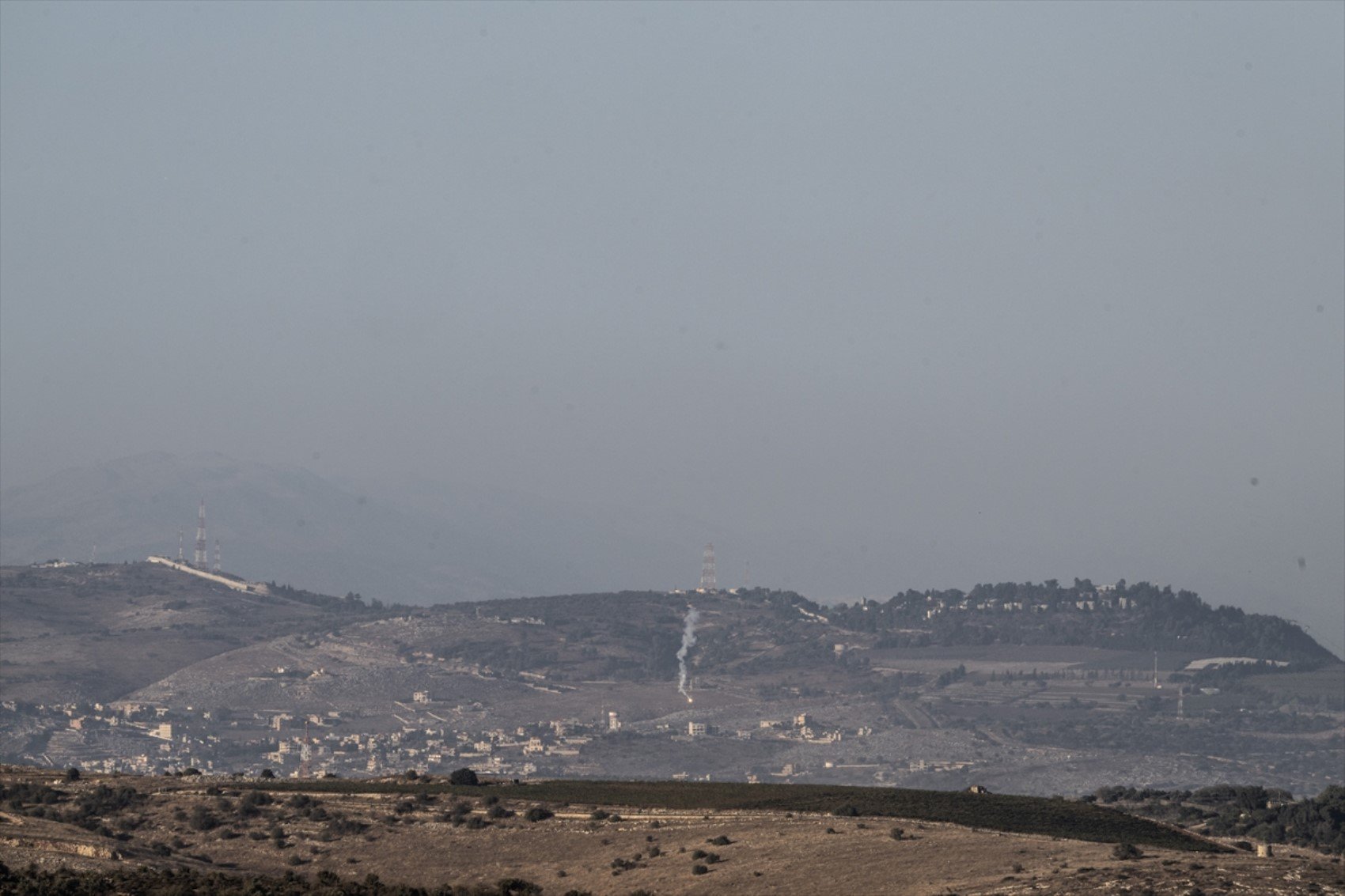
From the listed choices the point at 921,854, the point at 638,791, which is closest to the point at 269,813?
the point at 638,791

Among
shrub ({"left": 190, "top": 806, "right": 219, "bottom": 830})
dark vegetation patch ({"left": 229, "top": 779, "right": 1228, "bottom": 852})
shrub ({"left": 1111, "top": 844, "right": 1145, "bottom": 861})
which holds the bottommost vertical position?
shrub ({"left": 190, "top": 806, "right": 219, "bottom": 830})

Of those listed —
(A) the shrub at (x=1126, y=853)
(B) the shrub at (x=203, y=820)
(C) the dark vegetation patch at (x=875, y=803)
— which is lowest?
A: (B) the shrub at (x=203, y=820)

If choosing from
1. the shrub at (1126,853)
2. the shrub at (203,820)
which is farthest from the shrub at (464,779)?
the shrub at (1126,853)

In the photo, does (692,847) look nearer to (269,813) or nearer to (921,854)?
(921,854)

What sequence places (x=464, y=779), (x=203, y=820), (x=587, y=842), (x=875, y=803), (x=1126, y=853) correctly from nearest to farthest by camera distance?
(x=1126, y=853) → (x=587, y=842) → (x=203, y=820) → (x=875, y=803) → (x=464, y=779)

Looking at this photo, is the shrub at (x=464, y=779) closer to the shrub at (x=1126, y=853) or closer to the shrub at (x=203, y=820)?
the shrub at (x=203, y=820)

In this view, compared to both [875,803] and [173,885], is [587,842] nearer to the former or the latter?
[875,803]

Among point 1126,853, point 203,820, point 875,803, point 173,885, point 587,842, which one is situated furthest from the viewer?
point 875,803

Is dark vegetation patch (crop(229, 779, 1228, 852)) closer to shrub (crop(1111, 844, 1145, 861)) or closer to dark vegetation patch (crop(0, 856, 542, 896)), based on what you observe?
shrub (crop(1111, 844, 1145, 861))

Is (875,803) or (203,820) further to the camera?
(875,803)

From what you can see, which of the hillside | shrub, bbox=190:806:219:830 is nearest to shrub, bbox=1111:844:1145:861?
the hillside

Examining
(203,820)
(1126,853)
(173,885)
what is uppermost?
(1126,853)

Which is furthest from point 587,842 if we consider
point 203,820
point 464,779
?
point 464,779

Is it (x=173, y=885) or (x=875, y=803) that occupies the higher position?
(x=875, y=803)
